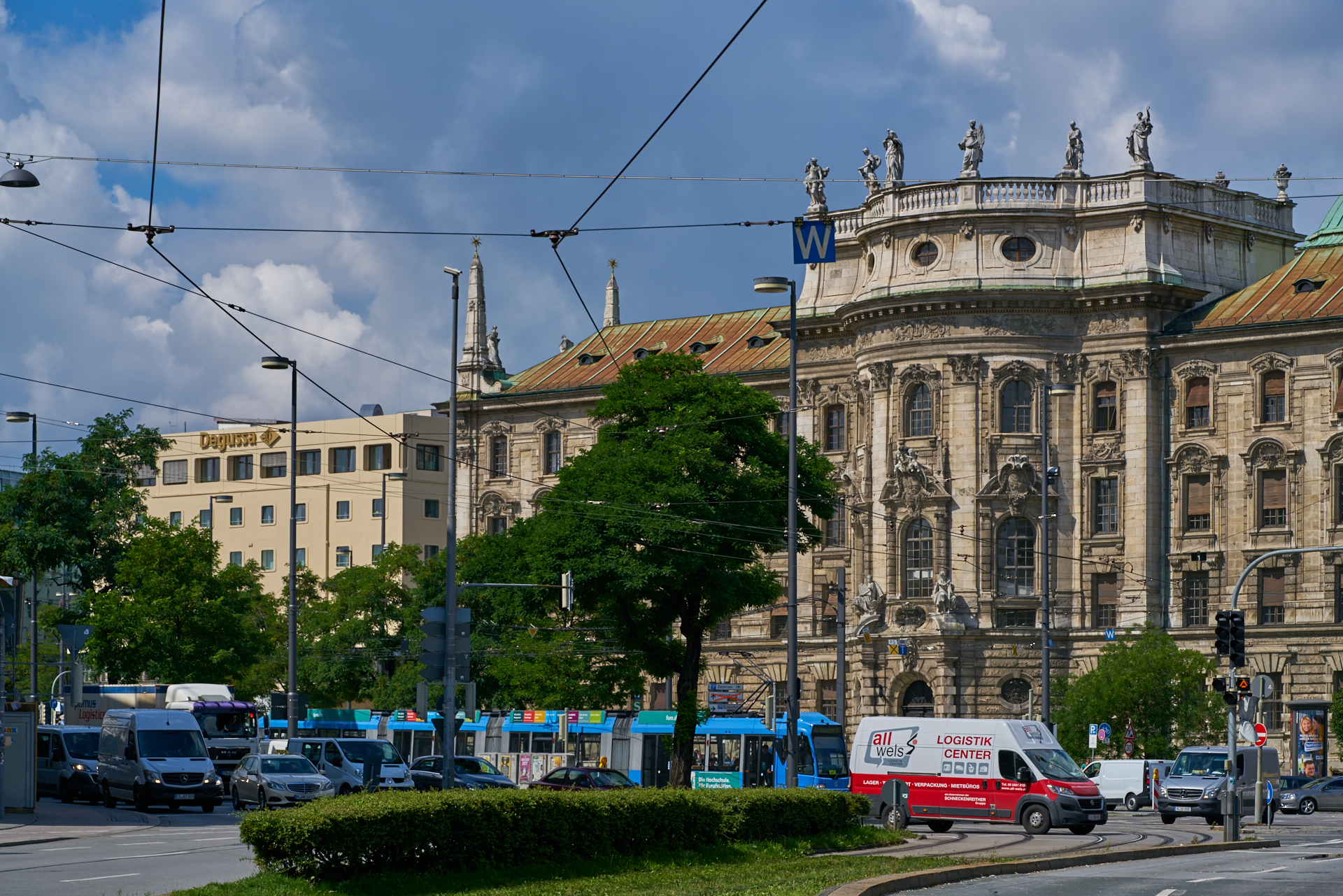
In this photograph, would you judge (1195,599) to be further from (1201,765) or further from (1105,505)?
(1201,765)

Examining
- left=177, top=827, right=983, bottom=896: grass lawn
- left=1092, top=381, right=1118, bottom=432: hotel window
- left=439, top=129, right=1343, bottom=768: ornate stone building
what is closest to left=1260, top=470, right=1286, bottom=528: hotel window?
left=439, top=129, right=1343, bottom=768: ornate stone building

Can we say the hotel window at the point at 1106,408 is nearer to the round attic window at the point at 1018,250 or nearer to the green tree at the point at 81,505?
the round attic window at the point at 1018,250

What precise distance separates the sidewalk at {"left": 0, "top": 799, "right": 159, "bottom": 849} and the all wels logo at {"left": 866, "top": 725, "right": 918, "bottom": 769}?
52.9ft

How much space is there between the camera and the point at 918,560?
81.2 metres

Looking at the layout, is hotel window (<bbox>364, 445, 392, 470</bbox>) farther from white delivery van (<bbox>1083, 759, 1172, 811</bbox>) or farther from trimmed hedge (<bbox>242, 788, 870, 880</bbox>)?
trimmed hedge (<bbox>242, 788, 870, 880</bbox>)

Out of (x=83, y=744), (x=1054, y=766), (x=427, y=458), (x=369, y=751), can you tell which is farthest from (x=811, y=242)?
(x=427, y=458)

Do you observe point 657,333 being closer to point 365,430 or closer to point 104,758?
point 365,430

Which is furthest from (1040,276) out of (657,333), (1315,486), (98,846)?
(98,846)

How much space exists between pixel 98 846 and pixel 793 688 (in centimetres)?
1677

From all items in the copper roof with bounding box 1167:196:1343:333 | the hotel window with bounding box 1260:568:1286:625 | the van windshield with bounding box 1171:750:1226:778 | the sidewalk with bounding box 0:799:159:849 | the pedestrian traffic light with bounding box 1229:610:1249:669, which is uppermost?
the copper roof with bounding box 1167:196:1343:333

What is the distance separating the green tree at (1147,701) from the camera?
233ft

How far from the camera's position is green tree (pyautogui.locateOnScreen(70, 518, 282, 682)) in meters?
71.9

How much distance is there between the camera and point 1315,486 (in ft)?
251

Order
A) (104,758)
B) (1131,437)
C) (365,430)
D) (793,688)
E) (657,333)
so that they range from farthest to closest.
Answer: (365,430) → (657,333) → (1131,437) → (104,758) → (793,688)
